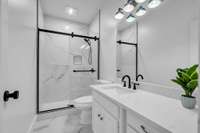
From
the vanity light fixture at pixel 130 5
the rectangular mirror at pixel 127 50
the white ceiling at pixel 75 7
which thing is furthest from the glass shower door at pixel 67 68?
the vanity light fixture at pixel 130 5

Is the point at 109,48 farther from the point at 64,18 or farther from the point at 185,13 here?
the point at 64,18

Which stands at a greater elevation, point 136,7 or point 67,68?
point 136,7

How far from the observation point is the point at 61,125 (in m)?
1.92

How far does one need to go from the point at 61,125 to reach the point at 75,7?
282cm

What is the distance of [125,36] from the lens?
170cm

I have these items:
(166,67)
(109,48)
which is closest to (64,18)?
(109,48)

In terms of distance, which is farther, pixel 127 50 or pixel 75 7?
pixel 75 7

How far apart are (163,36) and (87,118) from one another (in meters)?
1.82

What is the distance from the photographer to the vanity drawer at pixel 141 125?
1.84 ft

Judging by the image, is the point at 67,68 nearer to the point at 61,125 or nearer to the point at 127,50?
the point at 61,125

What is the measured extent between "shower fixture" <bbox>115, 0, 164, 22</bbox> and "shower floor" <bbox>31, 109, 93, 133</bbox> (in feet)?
6.84

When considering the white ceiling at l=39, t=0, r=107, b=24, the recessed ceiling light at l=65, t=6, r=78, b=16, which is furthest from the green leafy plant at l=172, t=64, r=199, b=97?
the recessed ceiling light at l=65, t=6, r=78, b=16

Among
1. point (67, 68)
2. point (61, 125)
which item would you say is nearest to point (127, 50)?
point (61, 125)

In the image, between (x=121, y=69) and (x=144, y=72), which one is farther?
(x=121, y=69)
